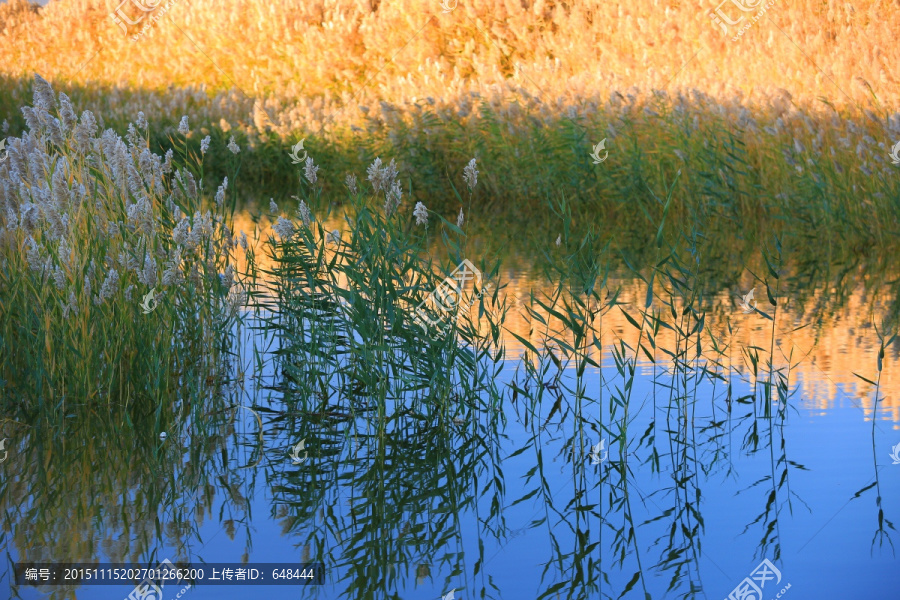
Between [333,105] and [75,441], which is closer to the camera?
[75,441]

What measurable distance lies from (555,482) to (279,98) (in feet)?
45.4

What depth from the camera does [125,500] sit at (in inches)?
113

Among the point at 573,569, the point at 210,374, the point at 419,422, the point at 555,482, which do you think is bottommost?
the point at 573,569

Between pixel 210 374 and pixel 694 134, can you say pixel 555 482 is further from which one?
pixel 694 134

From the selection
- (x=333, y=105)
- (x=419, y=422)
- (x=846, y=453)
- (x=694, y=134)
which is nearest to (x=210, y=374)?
(x=419, y=422)
